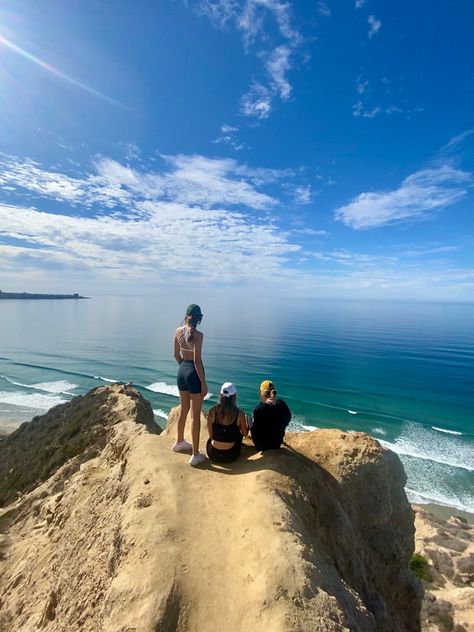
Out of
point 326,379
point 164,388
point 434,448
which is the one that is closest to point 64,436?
point 434,448

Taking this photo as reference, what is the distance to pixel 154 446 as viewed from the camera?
828cm

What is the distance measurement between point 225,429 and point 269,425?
3.47 ft

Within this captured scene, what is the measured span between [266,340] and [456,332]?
201 feet

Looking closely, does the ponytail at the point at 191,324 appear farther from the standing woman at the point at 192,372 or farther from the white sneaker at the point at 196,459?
the white sneaker at the point at 196,459

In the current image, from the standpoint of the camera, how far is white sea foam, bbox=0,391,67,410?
136 ft

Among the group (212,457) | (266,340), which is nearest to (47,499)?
(212,457)

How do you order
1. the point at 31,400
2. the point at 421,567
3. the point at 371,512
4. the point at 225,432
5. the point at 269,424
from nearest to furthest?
the point at 225,432 → the point at 269,424 → the point at 371,512 → the point at 421,567 → the point at 31,400

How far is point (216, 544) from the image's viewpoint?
530 cm

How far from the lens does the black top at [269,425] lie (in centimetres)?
802

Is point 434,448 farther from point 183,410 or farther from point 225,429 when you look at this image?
point 183,410

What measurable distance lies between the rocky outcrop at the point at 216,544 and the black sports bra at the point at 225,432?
23.8 inches

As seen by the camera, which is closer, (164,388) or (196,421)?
(196,421)

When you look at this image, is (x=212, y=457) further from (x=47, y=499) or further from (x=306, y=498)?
(x=47, y=499)

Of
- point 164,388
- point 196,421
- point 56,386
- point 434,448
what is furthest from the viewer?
point 56,386
